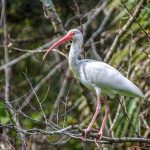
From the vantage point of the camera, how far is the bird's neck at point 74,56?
748 centimetres

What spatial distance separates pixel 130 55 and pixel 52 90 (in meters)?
2.87

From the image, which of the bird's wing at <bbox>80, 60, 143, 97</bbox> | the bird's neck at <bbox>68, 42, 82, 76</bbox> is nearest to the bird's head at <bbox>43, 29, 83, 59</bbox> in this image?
the bird's neck at <bbox>68, 42, 82, 76</bbox>

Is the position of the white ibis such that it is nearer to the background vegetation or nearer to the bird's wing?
the bird's wing

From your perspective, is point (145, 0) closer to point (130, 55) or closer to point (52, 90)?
point (130, 55)

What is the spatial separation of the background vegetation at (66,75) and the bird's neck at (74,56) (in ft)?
0.68

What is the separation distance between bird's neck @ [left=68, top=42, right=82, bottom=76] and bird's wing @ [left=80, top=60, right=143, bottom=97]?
0.07 meters

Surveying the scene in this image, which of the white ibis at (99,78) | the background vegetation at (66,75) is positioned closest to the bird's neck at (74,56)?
the white ibis at (99,78)

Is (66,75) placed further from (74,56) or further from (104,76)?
(104,76)

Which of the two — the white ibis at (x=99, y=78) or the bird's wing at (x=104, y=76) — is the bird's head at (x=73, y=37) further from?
the bird's wing at (x=104, y=76)

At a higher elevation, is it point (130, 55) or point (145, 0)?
point (145, 0)

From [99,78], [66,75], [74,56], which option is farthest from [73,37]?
[66,75]

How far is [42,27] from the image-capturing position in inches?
513

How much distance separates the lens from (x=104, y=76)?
7.36 metres

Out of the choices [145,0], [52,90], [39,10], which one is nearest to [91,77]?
[145,0]
